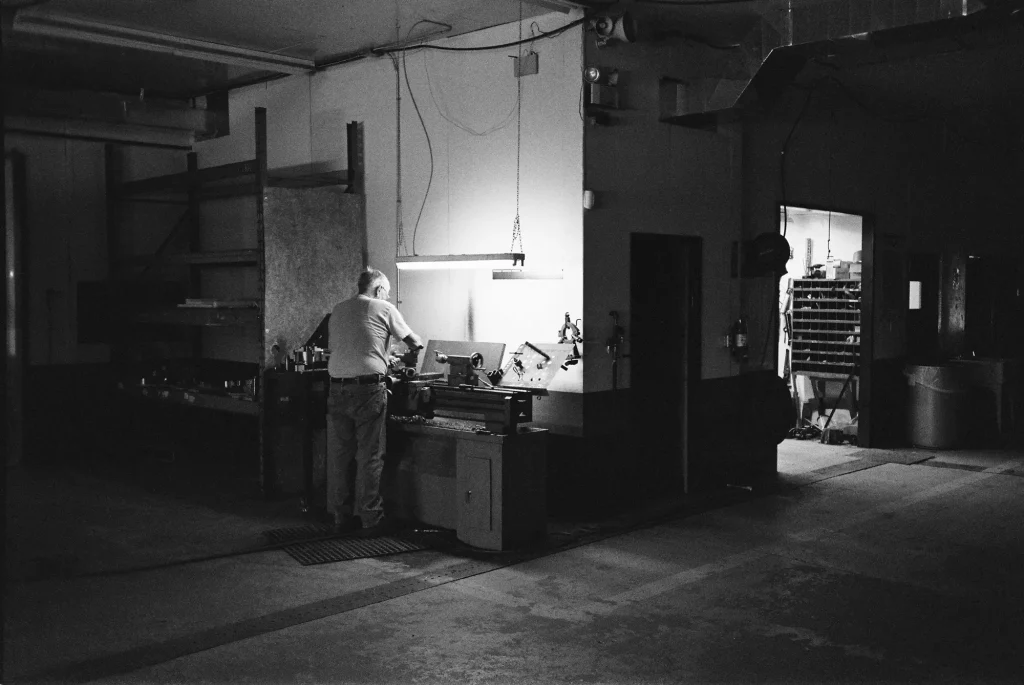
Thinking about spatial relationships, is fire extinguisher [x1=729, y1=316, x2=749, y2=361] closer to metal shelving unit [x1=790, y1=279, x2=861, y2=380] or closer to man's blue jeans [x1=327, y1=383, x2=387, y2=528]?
metal shelving unit [x1=790, y1=279, x2=861, y2=380]

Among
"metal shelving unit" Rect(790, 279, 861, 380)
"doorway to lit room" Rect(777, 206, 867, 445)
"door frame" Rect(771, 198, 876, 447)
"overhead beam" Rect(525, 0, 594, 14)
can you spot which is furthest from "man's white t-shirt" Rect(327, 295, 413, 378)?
"metal shelving unit" Rect(790, 279, 861, 380)

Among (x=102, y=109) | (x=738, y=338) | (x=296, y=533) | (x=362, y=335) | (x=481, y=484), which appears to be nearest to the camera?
(x=481, y=484)

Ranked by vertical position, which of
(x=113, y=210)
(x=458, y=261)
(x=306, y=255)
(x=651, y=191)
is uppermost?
(x=113, y=210)

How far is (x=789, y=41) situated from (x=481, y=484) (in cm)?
339

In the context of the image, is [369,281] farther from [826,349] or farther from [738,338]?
[826,349]

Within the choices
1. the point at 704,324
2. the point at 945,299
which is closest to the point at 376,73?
the point at 704,324

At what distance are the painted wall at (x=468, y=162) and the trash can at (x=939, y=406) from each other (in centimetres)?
504

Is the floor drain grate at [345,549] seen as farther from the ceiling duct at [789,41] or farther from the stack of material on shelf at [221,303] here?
the ceiling duct at [789,41]

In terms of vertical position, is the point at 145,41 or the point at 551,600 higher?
the point at 145,41

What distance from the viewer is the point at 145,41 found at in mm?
7281

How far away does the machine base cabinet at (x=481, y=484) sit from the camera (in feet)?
19.0

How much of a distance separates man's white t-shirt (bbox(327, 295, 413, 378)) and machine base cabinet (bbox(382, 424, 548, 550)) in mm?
524

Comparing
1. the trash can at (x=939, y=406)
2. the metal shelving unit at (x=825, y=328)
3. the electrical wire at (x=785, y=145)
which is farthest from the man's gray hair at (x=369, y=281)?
the trash can at (x=939, y=406)

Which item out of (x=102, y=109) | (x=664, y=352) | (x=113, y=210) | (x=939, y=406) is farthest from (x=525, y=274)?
(x=939, y=406)
